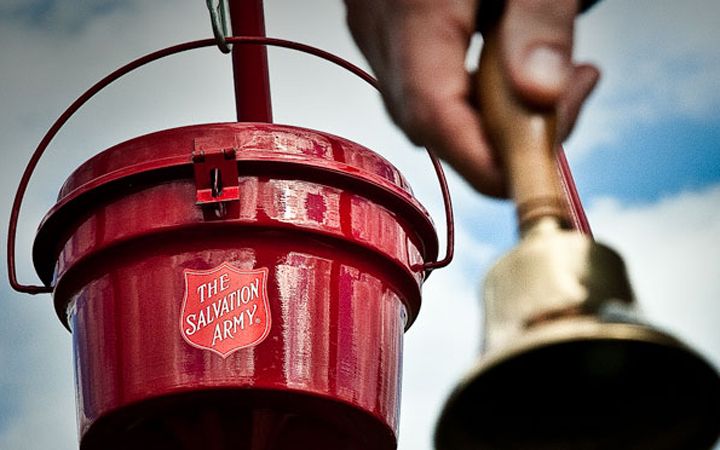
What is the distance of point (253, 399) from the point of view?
166 cm

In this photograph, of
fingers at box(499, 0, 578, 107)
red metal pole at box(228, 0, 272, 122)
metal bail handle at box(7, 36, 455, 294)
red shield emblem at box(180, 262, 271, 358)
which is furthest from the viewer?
red metal pole at box(228, 0, 272, 122)

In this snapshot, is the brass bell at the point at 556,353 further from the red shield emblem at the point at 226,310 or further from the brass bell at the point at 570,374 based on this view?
the red shield emblem at the point at 226,310

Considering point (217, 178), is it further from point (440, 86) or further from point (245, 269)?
point (440, 86)

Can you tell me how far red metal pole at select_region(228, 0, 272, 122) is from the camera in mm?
2027

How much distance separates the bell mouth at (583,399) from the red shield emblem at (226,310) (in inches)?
43.9

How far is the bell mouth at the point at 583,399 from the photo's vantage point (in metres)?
0.50

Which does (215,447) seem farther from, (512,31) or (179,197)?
(512,31)

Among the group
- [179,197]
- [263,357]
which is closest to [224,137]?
[179,197]

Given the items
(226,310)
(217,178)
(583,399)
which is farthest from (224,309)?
(583,399)

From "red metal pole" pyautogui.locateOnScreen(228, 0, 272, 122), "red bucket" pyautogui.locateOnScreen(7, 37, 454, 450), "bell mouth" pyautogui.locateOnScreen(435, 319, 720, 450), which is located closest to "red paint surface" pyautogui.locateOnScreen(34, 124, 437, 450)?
"red bucket" pyautogui.locateOnScreen(7, 37, 454, 450)

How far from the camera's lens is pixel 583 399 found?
1.75 ft

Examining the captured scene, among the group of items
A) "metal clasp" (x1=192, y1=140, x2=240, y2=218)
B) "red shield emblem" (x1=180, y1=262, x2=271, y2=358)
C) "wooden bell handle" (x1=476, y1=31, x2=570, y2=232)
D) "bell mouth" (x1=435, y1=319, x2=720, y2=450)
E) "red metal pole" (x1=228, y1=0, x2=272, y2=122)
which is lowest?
"bell mouth" (x1=435, y1=319, x2=720, y2=450)

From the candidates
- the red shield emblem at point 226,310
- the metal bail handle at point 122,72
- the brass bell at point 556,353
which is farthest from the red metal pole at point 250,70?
the brass bell at point 556,353

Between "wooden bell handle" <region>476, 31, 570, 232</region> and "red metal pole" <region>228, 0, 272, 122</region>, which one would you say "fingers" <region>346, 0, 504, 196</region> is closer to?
"wooden bell handle" <region>476, 31, 570, 232</region>
